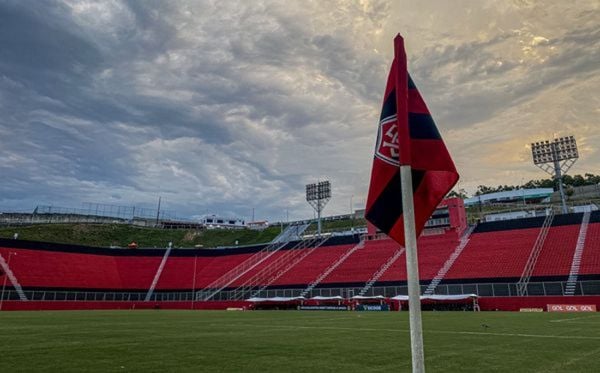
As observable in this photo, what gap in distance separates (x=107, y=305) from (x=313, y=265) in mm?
28154

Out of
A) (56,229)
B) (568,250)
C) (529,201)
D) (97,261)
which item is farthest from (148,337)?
(529,201)

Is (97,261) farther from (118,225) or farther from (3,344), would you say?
(3,344)

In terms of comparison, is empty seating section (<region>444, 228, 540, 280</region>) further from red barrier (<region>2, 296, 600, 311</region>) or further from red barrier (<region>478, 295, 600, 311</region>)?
red barrier (<region>2, 296, 600, 311</region>)

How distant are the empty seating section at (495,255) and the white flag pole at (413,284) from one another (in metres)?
45.5

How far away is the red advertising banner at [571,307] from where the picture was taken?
115ft

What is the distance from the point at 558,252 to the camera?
1817 inches

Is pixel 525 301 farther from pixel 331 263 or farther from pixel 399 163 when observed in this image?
pixel 399 163

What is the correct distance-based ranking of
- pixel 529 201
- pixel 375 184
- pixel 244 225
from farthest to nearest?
pixel 244 225 → pixel 529 201 → pixel 375 184

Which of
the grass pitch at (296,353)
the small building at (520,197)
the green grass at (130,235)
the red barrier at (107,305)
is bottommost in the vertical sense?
the red barrier at (107,305)

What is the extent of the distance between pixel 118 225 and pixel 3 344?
9519 cm

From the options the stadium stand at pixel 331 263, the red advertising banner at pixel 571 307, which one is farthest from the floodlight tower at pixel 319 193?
the red advertising banner at pixel 571 307

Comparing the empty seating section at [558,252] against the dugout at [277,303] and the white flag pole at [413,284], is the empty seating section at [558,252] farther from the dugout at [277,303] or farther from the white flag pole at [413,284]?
the white flag pole at [413,284]

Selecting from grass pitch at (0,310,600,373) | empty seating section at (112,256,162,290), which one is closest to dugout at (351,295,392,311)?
grass pitch at (0,310,600,373)

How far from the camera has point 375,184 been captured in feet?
16.8
